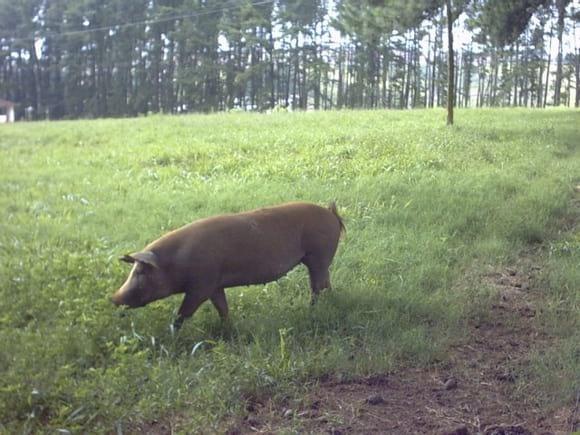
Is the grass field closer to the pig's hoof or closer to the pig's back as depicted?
the pig's hoof

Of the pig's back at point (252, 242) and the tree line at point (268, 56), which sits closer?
the pig's back at point (252, 242)

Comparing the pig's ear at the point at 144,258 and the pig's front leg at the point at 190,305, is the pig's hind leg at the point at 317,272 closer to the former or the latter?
the pig's front leg at the point at 190,305

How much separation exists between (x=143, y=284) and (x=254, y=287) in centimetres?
128

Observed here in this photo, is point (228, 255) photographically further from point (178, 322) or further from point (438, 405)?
point (438, 405)

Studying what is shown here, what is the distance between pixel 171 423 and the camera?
3.46 meters

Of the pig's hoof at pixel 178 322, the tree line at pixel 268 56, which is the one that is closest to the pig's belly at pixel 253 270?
the pig's hoof at pixel 178 322

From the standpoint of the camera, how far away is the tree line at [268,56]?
16.9 m

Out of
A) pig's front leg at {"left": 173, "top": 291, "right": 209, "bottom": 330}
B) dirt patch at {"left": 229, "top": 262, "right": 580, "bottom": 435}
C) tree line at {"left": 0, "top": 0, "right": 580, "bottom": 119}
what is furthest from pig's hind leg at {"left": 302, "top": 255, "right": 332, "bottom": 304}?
tree line at {"left": 0, "top": 0, "right": 580, "bottom": 119}

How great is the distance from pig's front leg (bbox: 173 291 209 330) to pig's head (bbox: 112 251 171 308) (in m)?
0.16

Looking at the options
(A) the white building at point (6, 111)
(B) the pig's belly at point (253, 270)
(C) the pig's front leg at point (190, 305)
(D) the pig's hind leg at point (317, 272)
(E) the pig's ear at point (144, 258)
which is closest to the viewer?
(E) the pig's ear at point (144, 258)

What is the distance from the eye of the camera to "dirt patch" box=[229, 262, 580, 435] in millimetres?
3504

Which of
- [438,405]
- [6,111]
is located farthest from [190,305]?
[6,111]

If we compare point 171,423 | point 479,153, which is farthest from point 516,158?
point 171,423

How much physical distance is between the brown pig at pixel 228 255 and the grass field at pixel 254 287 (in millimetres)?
225
